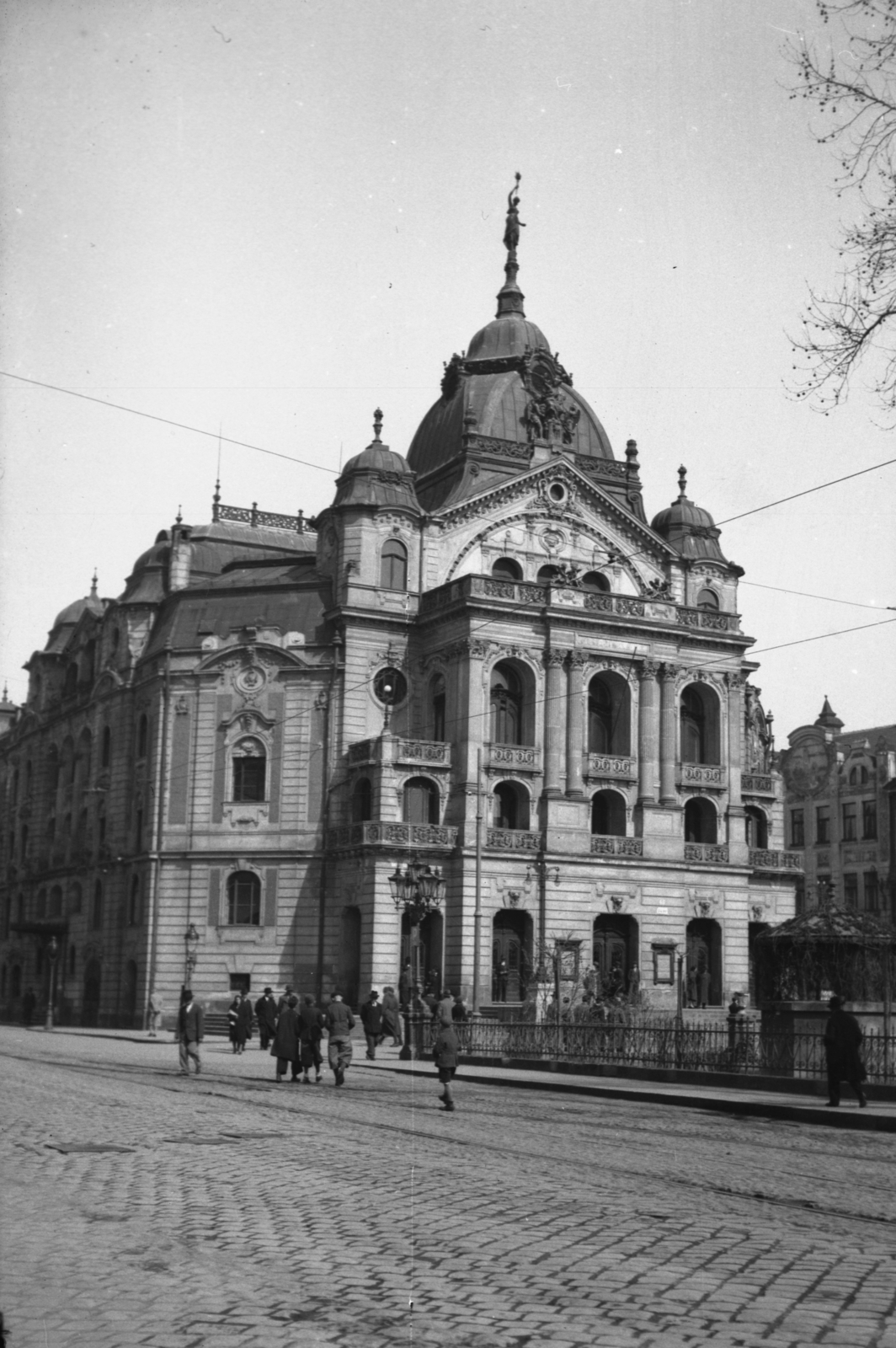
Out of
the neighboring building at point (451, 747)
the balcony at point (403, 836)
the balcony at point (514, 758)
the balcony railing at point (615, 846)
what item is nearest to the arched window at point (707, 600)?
the neighboring building at point (451, 747)

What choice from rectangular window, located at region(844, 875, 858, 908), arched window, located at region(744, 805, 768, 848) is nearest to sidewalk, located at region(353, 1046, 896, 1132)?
arched window, located at region(744, 805, 768, 848)

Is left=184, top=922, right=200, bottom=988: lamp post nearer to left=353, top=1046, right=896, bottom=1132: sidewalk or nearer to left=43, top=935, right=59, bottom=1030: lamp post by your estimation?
left=43, top=935, right=59, bottom=1030: lamp post

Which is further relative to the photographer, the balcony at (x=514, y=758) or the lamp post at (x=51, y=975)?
the lamp post at (x=51, y=975)

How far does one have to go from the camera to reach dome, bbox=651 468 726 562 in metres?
63.9

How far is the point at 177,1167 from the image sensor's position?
49.9 ft

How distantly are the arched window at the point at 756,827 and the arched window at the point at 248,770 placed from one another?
64.7ft

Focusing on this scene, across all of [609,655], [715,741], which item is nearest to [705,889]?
[715,741]

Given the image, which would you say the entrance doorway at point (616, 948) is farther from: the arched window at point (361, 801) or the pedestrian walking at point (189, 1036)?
the pedestrian walking at point (189, 1036)

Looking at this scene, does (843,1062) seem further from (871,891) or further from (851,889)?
(851,889)

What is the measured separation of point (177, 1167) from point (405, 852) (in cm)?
3771

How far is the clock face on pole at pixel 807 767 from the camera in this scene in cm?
8781

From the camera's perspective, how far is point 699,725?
61.3 m

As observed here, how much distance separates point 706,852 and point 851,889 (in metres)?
29.1

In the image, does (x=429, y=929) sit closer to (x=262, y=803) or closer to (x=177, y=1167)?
(x=262, y=803)
